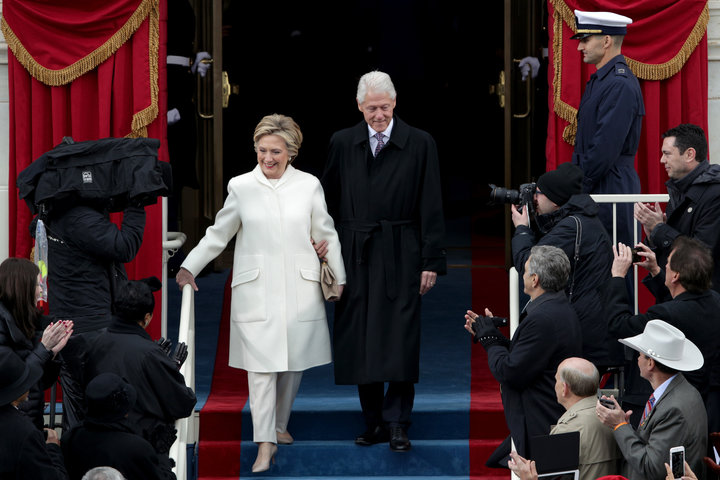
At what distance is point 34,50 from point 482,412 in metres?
3.31

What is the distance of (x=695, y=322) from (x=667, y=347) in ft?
1.28

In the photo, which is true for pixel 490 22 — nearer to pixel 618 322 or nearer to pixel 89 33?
pixel 89 33

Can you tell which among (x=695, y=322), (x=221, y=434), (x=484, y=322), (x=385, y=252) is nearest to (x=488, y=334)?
(x=484, y=322)

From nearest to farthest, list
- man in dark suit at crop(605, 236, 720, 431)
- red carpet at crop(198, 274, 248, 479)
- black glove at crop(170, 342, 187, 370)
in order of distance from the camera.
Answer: man in dark suit at crop(605, 236, 720, 431)
black glove at crop(170, 342, 187, 370)
red carpet at crop(198, 274, 248, 479)

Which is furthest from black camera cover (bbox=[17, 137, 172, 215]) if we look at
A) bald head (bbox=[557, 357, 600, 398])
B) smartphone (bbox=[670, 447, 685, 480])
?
smartphone (bbox=[670, 447, 685, 480])

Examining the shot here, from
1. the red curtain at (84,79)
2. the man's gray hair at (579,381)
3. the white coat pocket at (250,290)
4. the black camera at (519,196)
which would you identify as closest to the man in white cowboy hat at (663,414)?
the man's gray hair at (579,381)

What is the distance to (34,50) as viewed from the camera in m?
7.29

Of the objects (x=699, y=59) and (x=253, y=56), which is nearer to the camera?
(x=699, y=59)

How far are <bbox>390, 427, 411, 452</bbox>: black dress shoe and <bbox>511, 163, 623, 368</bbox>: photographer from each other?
1.02 metres

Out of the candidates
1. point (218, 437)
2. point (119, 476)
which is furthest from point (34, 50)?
point (119, 476)

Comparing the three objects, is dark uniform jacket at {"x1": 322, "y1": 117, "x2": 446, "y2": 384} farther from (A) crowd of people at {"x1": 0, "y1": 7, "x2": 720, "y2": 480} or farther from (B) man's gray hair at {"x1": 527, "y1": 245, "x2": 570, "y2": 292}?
(B) man's gray hair at {"x1": 527, "y1": 245, "x2": 570, "y2": 292}

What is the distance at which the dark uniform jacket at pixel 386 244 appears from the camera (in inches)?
244

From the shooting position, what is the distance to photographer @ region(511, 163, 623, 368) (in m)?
5.64

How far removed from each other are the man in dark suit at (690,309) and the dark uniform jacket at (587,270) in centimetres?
30
